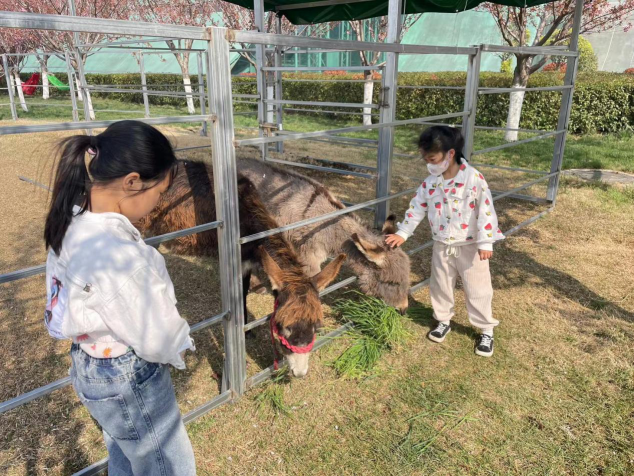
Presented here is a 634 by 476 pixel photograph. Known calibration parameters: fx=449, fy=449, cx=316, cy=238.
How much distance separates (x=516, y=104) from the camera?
36.9 ft

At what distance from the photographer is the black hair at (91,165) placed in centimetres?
142

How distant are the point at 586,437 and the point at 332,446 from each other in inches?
60.2

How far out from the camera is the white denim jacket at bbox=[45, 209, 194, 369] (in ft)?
4.45

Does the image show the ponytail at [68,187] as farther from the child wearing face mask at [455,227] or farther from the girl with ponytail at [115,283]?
the child wearing face mask at [455,227]

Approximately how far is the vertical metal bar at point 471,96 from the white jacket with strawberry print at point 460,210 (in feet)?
3.69

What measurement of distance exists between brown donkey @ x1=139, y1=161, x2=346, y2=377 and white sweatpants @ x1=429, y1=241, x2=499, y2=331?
109cm

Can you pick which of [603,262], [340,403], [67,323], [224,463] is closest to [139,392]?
[67,323]

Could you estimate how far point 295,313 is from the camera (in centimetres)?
271

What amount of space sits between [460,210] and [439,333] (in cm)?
106

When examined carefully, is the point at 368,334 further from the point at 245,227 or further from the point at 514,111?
the point at 514,111

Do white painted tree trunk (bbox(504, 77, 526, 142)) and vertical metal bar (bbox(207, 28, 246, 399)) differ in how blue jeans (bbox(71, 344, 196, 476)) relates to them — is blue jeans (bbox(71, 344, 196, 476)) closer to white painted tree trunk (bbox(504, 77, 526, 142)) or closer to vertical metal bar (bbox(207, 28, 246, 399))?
vertical metal bar (bbox(207, 28, 246, 399))

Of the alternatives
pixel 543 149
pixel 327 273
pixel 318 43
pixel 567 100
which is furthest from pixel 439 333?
pixel 543 149

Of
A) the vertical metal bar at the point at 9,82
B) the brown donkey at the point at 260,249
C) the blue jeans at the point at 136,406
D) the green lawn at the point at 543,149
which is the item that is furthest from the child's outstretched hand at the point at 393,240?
the vertical metal bar at the point at 9,82

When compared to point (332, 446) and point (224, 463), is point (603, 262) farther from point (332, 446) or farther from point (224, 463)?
point (224, 463)
